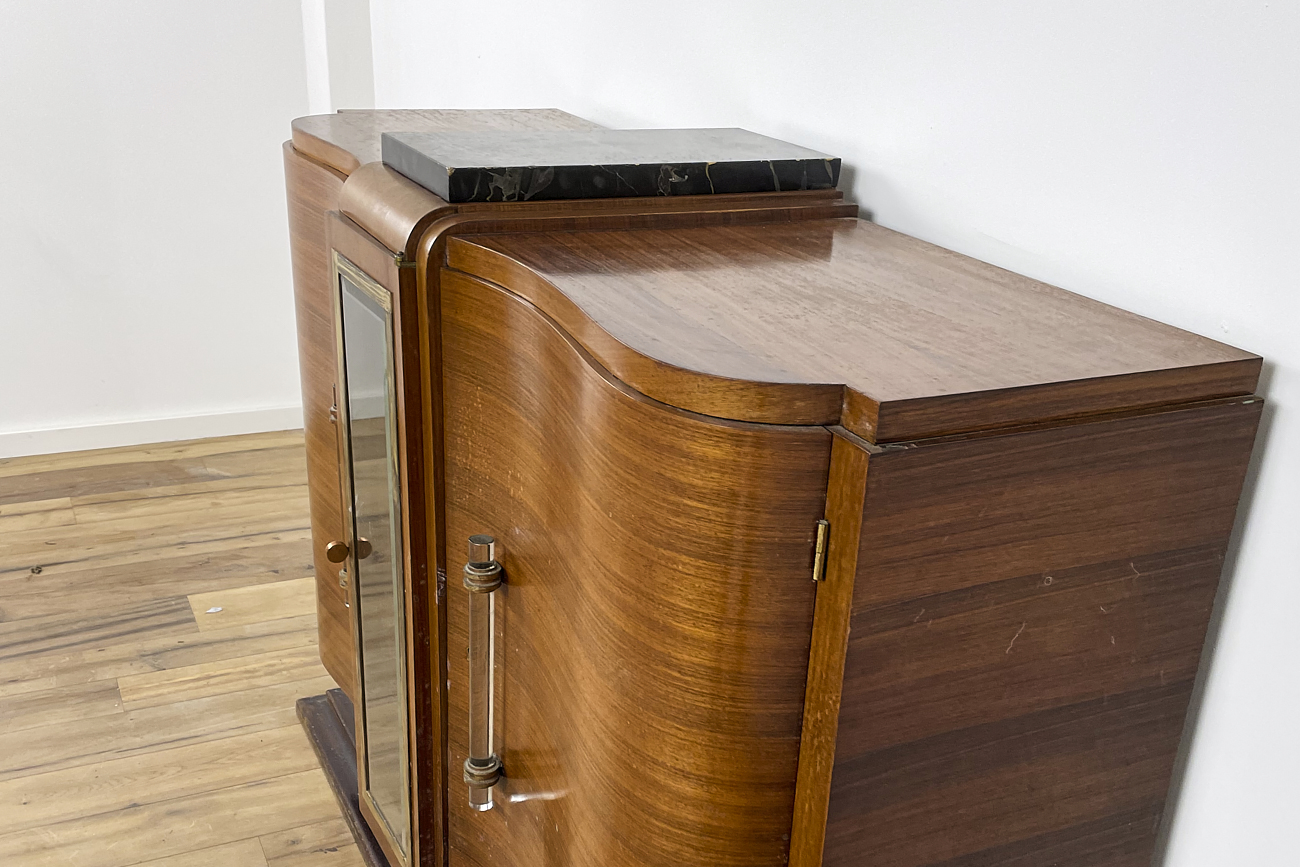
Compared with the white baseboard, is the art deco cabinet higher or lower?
higher

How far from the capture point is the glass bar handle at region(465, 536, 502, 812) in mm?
960

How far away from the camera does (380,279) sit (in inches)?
40.3

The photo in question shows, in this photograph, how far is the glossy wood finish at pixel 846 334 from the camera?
650 mm

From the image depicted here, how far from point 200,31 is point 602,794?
2.66 metres

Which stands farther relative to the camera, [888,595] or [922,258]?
[922,258]

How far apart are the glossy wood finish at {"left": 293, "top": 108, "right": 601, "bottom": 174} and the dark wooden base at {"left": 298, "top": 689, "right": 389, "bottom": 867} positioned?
2.96 ft

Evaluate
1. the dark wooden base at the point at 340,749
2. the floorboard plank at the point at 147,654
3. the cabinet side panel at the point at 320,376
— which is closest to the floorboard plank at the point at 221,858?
the dark wooden base at the point at 340,749

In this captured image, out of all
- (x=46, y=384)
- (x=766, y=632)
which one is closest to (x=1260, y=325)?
(x=766, y=632)

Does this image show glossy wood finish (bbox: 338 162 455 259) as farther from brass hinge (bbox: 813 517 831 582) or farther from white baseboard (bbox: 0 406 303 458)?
white baseboard (bbox: 0 406 303 458)

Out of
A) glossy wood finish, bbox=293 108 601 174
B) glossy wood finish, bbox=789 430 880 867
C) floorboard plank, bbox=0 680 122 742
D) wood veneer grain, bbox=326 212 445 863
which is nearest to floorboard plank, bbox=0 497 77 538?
floorboard plank, bbox=0 680 122 742

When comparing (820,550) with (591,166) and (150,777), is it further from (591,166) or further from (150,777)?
(150,777)

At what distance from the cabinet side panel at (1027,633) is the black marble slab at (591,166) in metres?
0.48

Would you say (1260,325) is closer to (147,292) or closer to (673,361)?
(673,361)

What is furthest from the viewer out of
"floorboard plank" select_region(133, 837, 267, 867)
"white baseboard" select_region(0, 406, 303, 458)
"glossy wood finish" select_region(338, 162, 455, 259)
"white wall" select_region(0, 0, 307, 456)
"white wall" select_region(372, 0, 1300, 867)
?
"white baseboard" select_region(0, 406, 303, 458)
